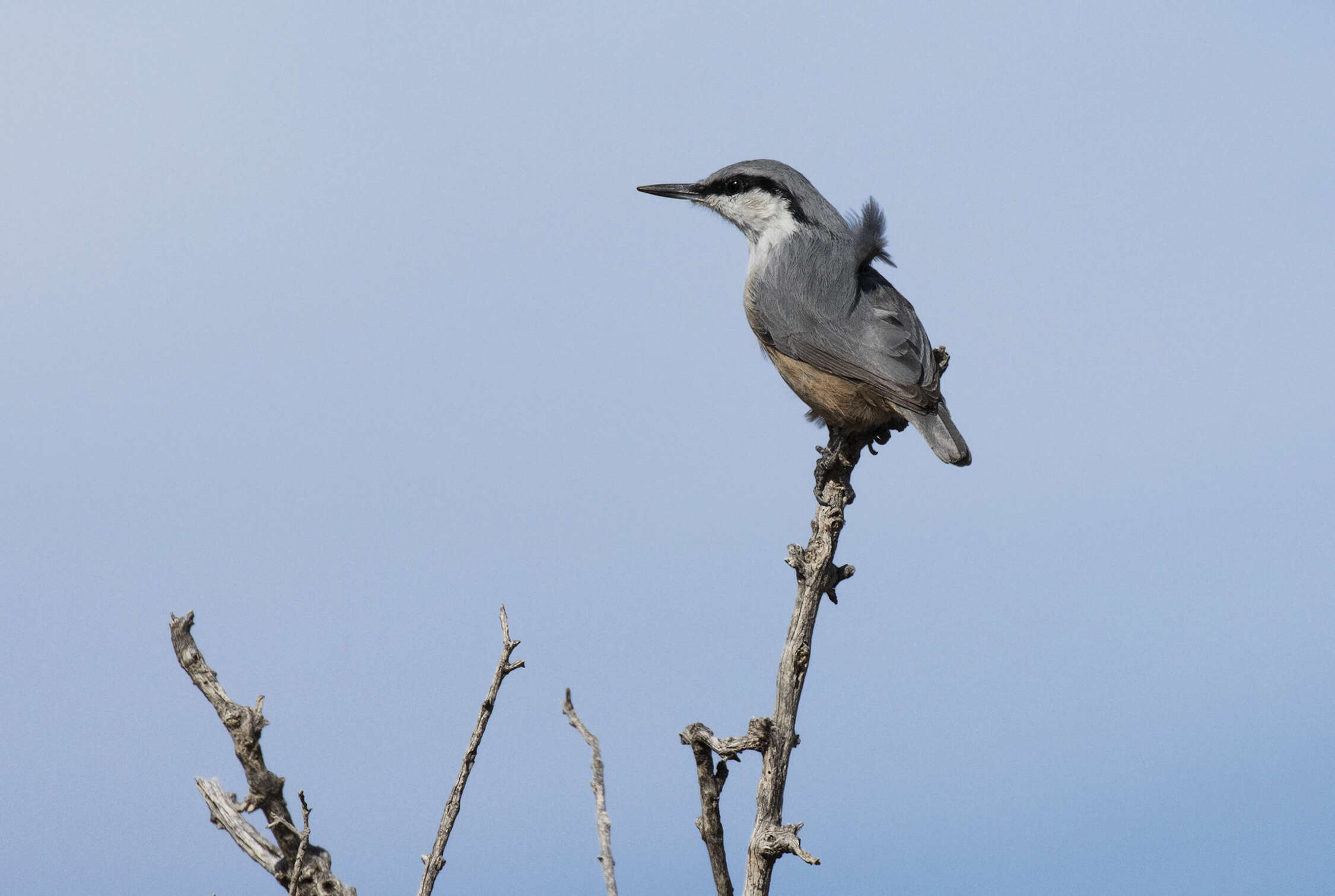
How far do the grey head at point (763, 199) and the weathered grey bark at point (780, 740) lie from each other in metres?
1.55

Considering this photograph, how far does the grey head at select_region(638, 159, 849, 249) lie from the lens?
191 inches

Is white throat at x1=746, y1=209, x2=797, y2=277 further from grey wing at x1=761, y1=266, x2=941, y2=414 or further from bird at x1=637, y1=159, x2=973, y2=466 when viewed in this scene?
grey wing at x1=761, y1=266, x2=941, y2=414

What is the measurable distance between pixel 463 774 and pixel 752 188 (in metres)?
3.20

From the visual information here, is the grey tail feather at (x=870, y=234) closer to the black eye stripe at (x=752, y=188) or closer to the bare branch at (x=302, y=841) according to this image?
the black eye stripe at (x=752, y=188)

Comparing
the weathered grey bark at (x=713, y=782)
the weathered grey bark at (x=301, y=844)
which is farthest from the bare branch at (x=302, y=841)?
the weathered grey bark at (x=713, y=782)

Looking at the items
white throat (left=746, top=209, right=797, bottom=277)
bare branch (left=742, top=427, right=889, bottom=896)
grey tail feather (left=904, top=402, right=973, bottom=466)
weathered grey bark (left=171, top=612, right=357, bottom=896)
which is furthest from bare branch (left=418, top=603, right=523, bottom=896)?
white throat (left=746, top=209, right=797, bottom=277)

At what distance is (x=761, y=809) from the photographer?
327cm

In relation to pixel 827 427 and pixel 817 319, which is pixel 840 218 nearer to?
pixel 817 319

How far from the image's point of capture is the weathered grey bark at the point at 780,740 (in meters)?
3.18

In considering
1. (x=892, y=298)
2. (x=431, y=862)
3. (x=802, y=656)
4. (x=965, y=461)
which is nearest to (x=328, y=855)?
(x=431, y=862)

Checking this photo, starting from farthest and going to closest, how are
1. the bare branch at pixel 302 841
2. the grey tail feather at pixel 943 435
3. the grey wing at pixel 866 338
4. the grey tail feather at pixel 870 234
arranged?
1. the grey tail feather at pixel 870 234
2. the grey wing at pixel 866 338
3. the grey tail feather at pixel 943 435
4. the bare branch at pixel 302 841

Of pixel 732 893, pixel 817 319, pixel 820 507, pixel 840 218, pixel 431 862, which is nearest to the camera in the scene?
pixel 431 862

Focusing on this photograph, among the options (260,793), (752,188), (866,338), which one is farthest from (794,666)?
(752,188)

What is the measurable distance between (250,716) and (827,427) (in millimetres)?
2491
